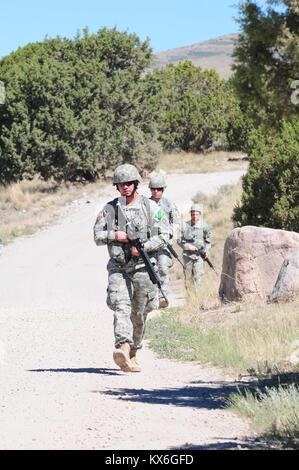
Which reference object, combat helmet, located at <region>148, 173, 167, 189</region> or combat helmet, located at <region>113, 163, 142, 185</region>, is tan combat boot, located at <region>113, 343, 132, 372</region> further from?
combat helmet, located at <region>148, 173, 167, 189</region>

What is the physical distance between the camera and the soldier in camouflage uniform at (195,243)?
13.6 metres

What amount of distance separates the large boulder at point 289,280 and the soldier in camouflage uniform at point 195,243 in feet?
8.02

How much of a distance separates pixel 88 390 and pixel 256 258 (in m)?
5.41

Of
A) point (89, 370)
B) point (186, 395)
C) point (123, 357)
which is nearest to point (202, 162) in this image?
point (89, 370)

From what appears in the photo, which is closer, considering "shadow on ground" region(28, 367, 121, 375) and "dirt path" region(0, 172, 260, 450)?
"dirt path" region(0, 172, 260, 450)

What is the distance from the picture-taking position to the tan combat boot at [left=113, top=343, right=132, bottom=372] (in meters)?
7.97

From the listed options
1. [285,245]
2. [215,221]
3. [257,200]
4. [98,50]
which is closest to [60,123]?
[98,50]

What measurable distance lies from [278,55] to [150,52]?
92.5 feet

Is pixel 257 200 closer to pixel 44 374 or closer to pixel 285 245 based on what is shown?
pixel 285 245

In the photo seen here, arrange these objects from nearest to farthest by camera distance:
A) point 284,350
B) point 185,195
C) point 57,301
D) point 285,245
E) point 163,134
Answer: point 284,350
point 285,245
point 57,301
point 185,195
point 163,134

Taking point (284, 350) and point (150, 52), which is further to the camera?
point (150, 52)

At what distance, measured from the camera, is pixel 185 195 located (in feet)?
91.7

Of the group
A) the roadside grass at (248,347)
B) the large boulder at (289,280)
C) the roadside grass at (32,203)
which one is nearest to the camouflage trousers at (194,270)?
the roadside grass at (248,347)

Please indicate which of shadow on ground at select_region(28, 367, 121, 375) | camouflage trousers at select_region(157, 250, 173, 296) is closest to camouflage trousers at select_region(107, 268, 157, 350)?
shadow on ground at select_region(28, 367, 121, 375)
